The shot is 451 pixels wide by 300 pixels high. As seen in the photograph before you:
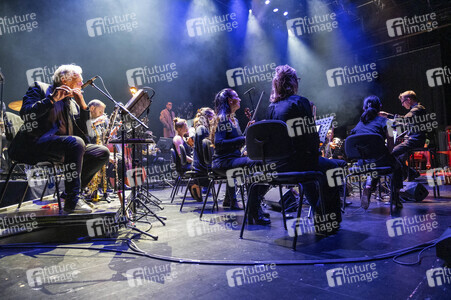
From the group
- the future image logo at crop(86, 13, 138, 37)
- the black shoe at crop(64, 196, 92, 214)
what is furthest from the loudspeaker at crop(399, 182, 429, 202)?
the future image logo at crop(86, 13, 138, 37)

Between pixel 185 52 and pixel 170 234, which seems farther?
pixel 185 52

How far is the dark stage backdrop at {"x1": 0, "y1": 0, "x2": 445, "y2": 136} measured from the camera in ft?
27.0

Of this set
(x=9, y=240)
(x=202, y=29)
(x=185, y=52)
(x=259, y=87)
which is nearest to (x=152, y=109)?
(x=185, y=52)

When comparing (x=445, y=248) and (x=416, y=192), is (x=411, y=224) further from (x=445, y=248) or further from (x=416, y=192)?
(x=416, y=192)

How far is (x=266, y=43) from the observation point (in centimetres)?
1199

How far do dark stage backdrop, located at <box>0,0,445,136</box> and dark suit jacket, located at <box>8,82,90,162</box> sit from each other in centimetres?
643

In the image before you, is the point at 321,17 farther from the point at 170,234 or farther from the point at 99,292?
the point at 99,292

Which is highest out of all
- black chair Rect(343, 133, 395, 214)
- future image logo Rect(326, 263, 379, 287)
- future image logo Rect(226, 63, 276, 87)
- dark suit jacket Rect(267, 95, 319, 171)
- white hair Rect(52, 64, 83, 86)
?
future image logo Rect(226, 63, 276, 87)

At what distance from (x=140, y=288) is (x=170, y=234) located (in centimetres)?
144

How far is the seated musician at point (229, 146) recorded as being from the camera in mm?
3443

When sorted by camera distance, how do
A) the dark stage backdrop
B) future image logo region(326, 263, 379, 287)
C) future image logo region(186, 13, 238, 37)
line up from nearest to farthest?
1. future image logo region(326, 263, 379, 287)
2. the dark stage backdrop
3. future image logo region(186, 13, 238, 37)

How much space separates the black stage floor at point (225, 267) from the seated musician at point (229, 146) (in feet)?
1.12

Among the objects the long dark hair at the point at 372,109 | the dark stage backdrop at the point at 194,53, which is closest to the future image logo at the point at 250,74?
the dark stage backdrop at the point at 194,53

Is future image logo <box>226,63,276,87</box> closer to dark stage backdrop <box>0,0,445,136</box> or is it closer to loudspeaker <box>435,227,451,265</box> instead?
dark stage backdrop <box>0,0,445,136</box>
